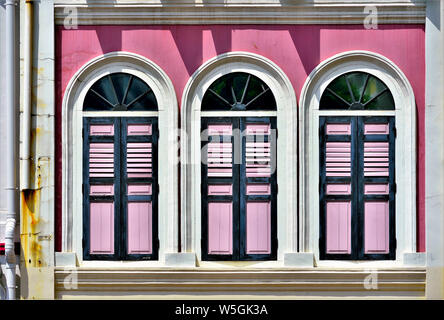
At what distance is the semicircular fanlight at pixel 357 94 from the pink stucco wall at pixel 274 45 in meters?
0.36

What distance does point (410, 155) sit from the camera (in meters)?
8.36

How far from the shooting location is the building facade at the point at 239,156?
839 cm

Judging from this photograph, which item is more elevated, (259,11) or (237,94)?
(259,11)

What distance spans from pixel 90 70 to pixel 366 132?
3917 millimetres

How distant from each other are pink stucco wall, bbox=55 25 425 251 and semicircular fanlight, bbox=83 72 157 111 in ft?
1.20

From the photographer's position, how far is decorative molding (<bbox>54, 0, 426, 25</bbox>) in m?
8.40

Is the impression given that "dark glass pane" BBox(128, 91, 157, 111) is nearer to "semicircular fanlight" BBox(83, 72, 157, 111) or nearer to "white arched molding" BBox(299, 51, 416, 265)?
"semicircular fanlight" BBox(83, 72, 157, 111)

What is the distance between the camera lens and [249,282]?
8398mm

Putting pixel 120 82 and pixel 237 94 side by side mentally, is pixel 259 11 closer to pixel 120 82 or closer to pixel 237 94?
pixel 237 94

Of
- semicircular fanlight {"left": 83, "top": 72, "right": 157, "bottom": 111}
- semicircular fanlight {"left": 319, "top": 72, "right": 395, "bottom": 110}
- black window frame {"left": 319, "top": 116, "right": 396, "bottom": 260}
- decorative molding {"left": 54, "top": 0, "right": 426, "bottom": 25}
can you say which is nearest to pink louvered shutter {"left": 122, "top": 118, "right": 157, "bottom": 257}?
semicircular fanlight {"left": 83, "top": 72, "right": 157, "bottom": 111}

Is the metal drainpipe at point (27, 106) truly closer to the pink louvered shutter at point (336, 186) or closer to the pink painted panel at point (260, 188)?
the pink painted panel at point (260, 188)

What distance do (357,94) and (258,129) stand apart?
1457 millimetres

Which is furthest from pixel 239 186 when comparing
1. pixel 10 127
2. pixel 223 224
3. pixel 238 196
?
pixel 10 127
